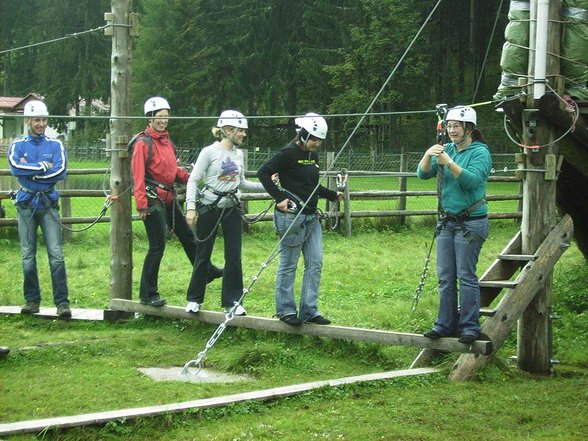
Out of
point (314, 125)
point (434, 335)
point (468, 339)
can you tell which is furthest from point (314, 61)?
point (468, 339)

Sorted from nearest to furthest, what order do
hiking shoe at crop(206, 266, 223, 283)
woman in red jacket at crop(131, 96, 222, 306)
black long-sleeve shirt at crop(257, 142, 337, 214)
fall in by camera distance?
black long-sleeve shirt at crop(257, 142, 337, 214), woman in red jacket at crop(131, 96, 222, 306), hiking shoe at crop(206, 266, 223, 283)

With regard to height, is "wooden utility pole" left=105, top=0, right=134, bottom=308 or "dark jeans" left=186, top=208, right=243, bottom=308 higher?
"wooden utility pole" left=105, top=0, right=134, bottom=308

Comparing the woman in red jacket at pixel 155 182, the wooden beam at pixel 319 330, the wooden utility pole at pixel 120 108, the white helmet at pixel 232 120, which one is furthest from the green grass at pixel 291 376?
the white helmet at pixel 232 120

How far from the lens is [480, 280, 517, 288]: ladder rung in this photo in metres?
8.09

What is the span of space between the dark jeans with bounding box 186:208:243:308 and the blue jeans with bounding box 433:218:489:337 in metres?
2.19

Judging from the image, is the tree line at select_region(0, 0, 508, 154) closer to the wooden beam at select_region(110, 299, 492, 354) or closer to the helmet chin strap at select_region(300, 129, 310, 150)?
the wooden beam at select_region(110, 299, 492, 354)

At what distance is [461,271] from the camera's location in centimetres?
775

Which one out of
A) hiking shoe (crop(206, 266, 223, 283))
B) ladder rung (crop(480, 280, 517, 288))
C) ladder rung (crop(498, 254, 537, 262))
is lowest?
hiking shoe (crop(206, 266, 223, 283))

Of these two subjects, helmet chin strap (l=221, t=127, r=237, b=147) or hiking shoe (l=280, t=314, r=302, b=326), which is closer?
hiking shoe (l=280, t=314, r=302, b=326)

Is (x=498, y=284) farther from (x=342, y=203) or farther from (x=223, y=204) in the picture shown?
(x=342, y=203)

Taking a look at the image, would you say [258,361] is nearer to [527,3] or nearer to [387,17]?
[527,3]

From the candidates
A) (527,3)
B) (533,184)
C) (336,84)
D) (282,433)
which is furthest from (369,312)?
(336,84)

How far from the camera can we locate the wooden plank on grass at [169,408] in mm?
6051

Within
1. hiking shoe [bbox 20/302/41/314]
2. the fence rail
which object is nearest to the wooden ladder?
hiking shoe [bbox 20/302/41/314]
